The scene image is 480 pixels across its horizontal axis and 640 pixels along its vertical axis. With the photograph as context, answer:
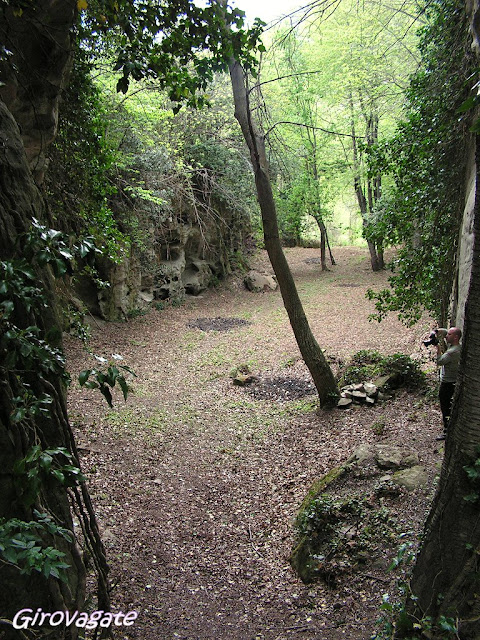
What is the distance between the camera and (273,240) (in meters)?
8.23

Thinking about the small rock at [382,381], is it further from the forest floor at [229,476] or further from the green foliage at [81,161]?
the green foliage at [81,161]

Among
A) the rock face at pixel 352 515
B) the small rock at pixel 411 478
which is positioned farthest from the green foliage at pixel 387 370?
the small rock at pixel 411 478

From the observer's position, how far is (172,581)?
4.39m

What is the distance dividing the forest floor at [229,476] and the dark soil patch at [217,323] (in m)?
1.59

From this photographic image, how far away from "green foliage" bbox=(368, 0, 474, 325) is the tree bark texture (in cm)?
401

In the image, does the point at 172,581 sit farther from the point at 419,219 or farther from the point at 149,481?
the point at 419,219

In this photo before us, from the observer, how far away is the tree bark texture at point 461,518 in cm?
249

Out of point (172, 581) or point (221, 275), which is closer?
point (172, 581)

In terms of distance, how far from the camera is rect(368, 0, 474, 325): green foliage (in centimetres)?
585

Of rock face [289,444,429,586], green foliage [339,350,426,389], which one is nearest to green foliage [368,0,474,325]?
green foliage [339,350,426,389]

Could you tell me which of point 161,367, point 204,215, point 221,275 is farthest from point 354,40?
point 161,367

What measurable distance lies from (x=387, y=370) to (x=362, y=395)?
3.00ft

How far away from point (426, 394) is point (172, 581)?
222 inches

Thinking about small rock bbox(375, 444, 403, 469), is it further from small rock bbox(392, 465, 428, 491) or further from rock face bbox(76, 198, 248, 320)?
rock face bbox(76, 198, 248, 320)
